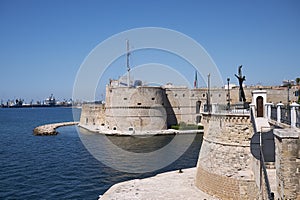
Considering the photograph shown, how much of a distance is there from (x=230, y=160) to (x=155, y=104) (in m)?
29.0

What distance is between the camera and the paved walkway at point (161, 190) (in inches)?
534

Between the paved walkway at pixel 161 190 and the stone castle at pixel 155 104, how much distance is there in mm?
22636

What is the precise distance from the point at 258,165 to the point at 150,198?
5.06 m

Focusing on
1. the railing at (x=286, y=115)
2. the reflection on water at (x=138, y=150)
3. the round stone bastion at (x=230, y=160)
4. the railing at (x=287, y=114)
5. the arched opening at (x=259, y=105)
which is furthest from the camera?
the reflection on water at (x=138, y=150)

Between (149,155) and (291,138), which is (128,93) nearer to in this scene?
(149,155)

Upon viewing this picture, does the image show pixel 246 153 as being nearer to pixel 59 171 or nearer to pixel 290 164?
pixel 290 164

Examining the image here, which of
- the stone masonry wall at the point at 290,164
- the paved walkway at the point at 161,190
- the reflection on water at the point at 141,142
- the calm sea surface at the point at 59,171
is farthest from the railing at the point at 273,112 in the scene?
the reflection on water at the point at 141,142

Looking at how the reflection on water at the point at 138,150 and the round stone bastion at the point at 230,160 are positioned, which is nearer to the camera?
the round stone bastion at the point at 230,160

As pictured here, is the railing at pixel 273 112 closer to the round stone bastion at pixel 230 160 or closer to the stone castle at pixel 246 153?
the stone castle at pixel 246 153

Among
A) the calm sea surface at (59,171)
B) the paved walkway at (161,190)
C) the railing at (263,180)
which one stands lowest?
the calm sea surface at (59,171)

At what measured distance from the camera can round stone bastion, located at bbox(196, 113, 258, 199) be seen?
39.9 ft

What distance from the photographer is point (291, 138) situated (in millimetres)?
6688

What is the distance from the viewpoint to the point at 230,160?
41.3ft

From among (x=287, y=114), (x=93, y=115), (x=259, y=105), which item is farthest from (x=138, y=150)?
(x=93, y=115)
